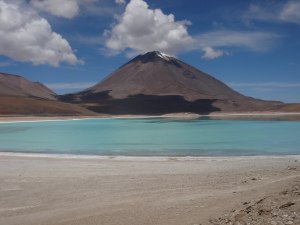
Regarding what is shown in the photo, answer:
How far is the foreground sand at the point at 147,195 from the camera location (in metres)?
6.24

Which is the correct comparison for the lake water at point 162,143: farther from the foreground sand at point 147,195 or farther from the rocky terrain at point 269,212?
the rocky terrain at point 269,212

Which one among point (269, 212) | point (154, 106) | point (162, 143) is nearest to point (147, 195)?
point (269, 212)

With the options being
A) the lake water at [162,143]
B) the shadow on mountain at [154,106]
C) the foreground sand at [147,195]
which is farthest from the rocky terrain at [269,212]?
the shadow on mountain at [154,106]

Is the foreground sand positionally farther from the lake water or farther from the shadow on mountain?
the shadow on mountain

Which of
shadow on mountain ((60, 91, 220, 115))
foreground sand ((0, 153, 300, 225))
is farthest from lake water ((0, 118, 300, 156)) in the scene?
shadow on mountain ((60, 91, 220, 115))

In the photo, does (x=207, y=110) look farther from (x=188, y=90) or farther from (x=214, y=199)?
(x=214, y=199)

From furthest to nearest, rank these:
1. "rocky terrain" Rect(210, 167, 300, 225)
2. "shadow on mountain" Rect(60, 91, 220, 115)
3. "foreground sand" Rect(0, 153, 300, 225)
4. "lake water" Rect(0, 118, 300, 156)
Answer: "shadow on mountain" Rect(60, 91, 220, 115) → "lake water" Rect(0, 118, 300, 156) → "foreground sand" Rect(0, 153, 300, 225) → "rocky terrain" Rect(210, 167, 300, 225)

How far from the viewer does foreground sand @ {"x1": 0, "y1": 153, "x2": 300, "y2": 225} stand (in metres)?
6.24

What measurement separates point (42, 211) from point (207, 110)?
123 m

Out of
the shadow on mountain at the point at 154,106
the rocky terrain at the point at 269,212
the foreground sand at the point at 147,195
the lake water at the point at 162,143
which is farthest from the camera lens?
the shadow on mountain at the point at 154,106

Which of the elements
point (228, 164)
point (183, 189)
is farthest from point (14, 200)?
point (228, 164)

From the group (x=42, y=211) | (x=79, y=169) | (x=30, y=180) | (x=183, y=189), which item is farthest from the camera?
(x=79, y=169)

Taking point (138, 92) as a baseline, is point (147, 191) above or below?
below

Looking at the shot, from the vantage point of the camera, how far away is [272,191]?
7.47m
